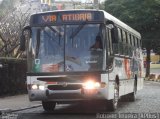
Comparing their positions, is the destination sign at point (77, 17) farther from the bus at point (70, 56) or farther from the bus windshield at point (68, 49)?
the bus windshield at point (68, 49)

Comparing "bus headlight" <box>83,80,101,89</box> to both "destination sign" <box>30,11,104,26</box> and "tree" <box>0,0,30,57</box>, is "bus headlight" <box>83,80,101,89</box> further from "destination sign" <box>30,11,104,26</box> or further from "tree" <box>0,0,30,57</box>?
"tree" <box>0,0,30,57</box>

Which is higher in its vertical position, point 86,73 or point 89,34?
point 89,34

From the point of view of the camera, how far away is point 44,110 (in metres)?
17.8

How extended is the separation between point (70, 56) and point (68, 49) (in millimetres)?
239

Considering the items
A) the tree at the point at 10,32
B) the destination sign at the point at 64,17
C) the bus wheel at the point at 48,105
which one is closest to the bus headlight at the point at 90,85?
the destination sign at the point at 64,17

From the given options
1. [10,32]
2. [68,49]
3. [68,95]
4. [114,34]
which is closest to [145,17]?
[10,32]

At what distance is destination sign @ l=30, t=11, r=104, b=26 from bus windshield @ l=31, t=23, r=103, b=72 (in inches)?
7.4

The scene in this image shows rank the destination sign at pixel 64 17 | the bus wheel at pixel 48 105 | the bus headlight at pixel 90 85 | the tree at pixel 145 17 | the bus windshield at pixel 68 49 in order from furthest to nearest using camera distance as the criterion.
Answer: the tree at pixel 145 17, the bus wheel at pixel 48 105, the destination sign at pixel 64 17, the bus windshield at pixel 68 49, the bus headlight at pixel 90 85

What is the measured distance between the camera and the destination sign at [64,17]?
1630 centimetres

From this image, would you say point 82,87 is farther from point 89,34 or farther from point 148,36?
point 148,36

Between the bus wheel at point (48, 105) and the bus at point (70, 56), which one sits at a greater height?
the bus at point (70, 56)

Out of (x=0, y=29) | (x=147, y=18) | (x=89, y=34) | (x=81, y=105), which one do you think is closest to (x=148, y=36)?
(x=147, y=18)

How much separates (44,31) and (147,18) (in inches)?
1344

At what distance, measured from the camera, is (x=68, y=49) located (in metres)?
16.1
